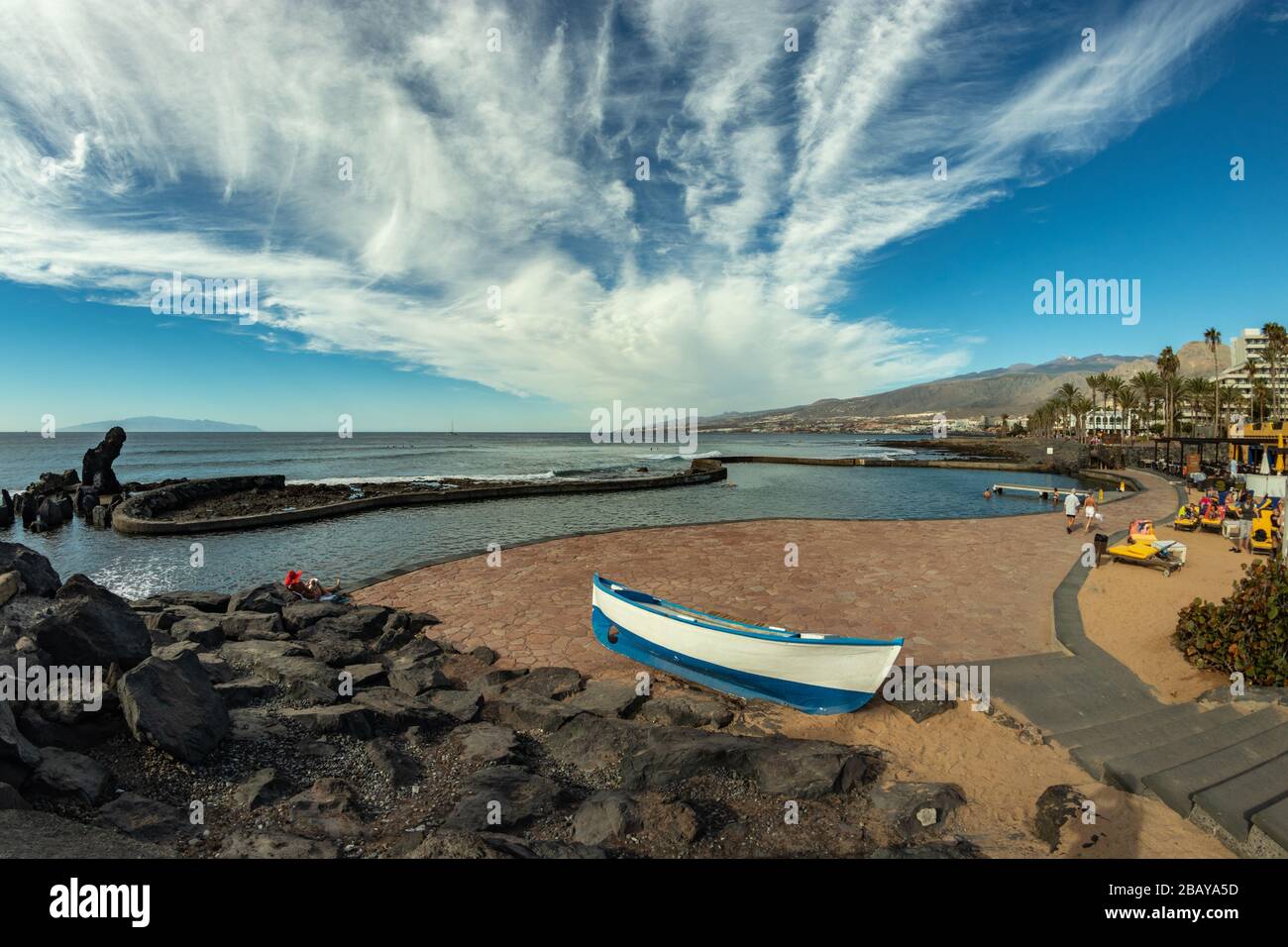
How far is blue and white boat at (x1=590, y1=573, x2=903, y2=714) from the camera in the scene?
20.9ft

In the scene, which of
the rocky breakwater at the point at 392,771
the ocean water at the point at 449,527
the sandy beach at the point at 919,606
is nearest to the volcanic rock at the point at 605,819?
the rocky breakwater at the point at 392,771

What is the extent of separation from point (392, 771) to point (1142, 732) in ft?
24.6

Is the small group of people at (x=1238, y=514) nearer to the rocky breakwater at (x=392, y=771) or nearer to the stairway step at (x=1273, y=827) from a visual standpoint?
the stairway step at (x=1273, y=827)

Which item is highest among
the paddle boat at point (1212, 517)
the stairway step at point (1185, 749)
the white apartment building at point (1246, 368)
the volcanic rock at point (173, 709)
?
the white apartment building at point (1246, 368)

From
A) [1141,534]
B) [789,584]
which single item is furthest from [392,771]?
[1141,534]

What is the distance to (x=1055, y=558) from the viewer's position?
13.5 meters

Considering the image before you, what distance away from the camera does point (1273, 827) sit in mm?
3732

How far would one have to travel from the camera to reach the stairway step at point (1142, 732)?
5.07 meters

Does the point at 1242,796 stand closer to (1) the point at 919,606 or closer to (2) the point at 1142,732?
(2) the point at 1142,732

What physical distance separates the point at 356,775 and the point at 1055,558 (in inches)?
621

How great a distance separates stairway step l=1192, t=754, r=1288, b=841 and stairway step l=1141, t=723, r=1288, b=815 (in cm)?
7

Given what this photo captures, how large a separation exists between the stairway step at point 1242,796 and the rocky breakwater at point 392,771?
1746mm
